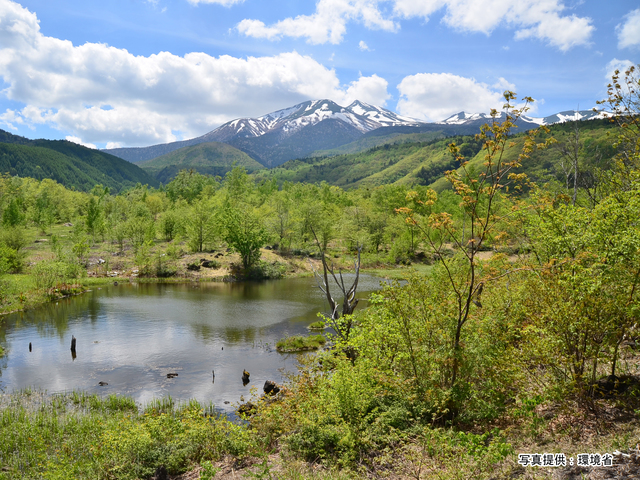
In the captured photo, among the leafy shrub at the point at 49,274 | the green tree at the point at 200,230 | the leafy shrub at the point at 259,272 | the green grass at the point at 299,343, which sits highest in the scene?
the green tree at the point at 200,230

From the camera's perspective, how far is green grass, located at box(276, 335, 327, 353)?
87.7 feet

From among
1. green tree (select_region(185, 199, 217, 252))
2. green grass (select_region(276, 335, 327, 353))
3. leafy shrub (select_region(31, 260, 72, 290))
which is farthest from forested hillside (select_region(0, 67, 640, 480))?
green tree (select_region(185, 199, 217, 252))

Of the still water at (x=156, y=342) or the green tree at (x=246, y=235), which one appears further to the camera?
the green tree at (x=246, y=235)

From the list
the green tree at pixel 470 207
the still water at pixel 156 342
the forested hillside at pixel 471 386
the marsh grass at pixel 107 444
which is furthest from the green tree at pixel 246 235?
the green tree at pixel 470 207

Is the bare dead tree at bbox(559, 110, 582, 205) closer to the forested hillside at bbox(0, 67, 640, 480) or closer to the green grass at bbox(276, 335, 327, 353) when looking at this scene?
the forested hillside at bbox(0, 67, 640, 480)

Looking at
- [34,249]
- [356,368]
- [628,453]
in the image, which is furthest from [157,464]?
[34,249]

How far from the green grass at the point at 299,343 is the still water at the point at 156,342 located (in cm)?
74

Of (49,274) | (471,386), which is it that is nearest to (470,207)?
(471,386)

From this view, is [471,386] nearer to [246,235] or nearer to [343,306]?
[343,306]

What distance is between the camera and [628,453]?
23.0ft

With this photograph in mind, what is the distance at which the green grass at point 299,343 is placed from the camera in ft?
87.7

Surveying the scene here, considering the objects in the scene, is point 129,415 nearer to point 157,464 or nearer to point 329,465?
point 157,464

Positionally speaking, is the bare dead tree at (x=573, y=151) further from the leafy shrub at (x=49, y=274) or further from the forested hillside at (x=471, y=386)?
the leafy shrub at (x=49, y=274)

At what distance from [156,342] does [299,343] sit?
35.0 ft
